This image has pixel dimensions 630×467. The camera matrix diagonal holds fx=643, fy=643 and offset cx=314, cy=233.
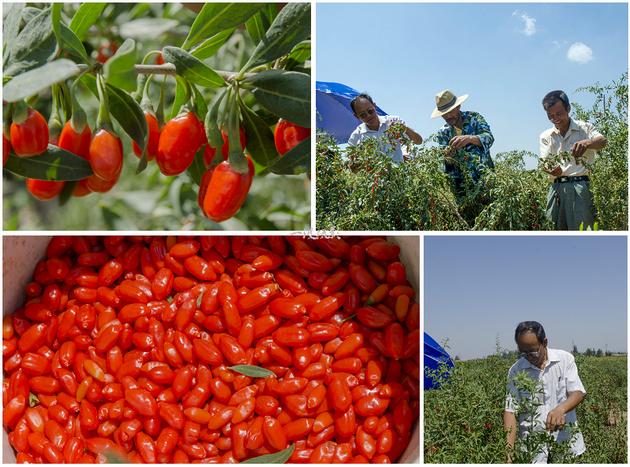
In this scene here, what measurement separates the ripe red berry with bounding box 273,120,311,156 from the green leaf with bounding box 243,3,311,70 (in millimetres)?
215

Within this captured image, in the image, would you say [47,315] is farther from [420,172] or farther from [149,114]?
[420,172]

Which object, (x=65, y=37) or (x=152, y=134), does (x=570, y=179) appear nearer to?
(x=152, y=134)

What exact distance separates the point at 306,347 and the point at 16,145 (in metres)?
1.06

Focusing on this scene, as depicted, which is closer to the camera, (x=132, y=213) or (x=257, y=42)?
(x=257, y=42)

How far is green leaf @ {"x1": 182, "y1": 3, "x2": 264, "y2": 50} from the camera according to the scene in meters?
1.77

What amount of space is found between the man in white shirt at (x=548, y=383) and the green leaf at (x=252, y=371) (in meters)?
0.77

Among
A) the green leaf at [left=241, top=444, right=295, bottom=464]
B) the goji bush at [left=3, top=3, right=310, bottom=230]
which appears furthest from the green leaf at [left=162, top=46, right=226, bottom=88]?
the green leaf at [left=241, top=444, right=295, bottom=464]

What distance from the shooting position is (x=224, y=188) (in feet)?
5.98

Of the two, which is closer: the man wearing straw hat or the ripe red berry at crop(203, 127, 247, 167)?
the ripe red berry at crop(203, 127, 247, 167)

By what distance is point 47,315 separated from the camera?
2.13 m

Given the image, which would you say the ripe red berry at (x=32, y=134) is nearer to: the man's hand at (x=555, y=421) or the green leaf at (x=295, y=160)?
the green leaf at (x=295, y=160)

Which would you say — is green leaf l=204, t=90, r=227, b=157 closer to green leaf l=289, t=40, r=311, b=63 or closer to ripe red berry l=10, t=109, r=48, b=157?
green leaf l=289, t=40, r=311, b=63

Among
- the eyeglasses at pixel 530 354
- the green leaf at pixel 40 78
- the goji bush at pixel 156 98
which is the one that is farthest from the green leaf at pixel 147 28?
the eyeglasses at pixel 530 354

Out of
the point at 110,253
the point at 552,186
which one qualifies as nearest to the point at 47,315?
the point at 110,253
